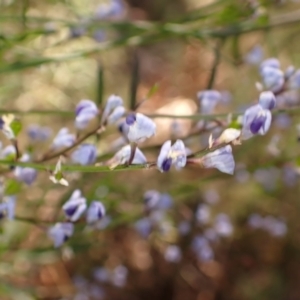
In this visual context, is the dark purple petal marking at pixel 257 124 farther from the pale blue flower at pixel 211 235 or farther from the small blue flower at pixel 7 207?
the pale blue flower at pixel 211 235

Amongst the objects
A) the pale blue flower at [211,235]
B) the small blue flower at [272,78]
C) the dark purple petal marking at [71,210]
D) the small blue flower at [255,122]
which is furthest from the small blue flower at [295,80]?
the pale blue flower at [211,235]

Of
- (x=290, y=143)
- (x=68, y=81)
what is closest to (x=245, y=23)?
(x=290, y=143)

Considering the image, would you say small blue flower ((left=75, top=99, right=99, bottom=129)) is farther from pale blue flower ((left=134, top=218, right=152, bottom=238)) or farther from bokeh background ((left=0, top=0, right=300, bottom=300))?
pale blue flower ((left=134, top=218, right=152, bottom=238))

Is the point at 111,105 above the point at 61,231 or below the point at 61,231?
above

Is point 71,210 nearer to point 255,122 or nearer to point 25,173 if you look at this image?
point 25,173

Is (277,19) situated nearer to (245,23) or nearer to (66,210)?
(245,23)

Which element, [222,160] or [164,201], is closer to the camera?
[222,160]

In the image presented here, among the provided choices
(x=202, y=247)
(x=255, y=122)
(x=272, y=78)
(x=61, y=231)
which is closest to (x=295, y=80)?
(x=272, y=78)
